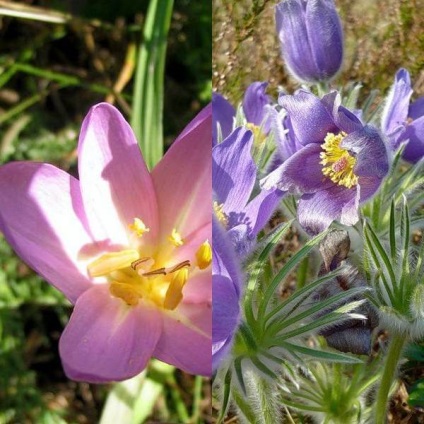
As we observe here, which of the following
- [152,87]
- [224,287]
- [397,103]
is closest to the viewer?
[224,287]

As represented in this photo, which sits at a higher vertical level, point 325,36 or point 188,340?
point 325,36

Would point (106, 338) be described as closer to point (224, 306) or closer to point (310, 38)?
point (224, 306)

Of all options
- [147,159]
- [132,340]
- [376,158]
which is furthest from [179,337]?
[147,159]

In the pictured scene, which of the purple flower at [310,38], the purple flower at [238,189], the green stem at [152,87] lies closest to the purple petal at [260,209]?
the purple flower at [238,189]

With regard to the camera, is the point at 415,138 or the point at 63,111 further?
the point at 63,111

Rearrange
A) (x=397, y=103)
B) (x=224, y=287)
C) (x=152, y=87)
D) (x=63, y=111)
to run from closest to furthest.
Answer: (x=224, y=287)
(x=397, y=103)
(x=152, y=87)
(x=63, y=111)

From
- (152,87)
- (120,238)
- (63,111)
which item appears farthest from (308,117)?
(63,111)

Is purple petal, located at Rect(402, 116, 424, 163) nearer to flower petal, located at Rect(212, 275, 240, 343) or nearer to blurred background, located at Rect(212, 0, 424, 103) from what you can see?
blurred background, located at Rect(212, 0, 424, 103)
